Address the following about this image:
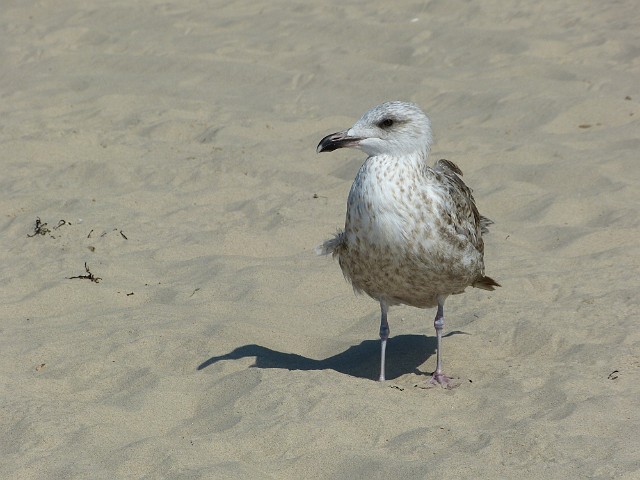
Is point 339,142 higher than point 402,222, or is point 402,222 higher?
point 339,142

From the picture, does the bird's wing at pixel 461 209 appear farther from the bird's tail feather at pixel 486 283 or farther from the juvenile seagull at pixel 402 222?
the bird's tail feather at pixel 486 283

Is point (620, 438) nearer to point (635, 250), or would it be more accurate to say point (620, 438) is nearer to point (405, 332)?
point (405, 332)

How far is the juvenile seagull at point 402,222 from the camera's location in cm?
477

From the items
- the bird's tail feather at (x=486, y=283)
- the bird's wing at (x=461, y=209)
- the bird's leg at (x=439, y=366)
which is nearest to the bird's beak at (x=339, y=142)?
the bird's wing at (x=461, y=209)

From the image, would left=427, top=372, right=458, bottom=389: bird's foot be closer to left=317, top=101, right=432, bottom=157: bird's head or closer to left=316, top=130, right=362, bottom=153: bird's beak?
left=317, top=101, right=432, bottom=157: bird's head

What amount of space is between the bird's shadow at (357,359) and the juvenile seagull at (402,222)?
30 cm

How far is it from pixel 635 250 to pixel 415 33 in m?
5.19

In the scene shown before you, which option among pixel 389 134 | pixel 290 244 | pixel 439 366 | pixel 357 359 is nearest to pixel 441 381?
pixel 439 366

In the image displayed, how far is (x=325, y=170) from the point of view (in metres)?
8.20

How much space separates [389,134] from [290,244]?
7.07ft

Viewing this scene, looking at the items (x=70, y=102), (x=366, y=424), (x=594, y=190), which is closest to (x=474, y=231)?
(x=366, y=424)

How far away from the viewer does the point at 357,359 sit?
555cm

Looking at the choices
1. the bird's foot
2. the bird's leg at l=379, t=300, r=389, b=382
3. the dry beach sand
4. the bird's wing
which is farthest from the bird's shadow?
the bird's wing

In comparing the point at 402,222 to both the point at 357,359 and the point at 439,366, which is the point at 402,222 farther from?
the point at 357,359
